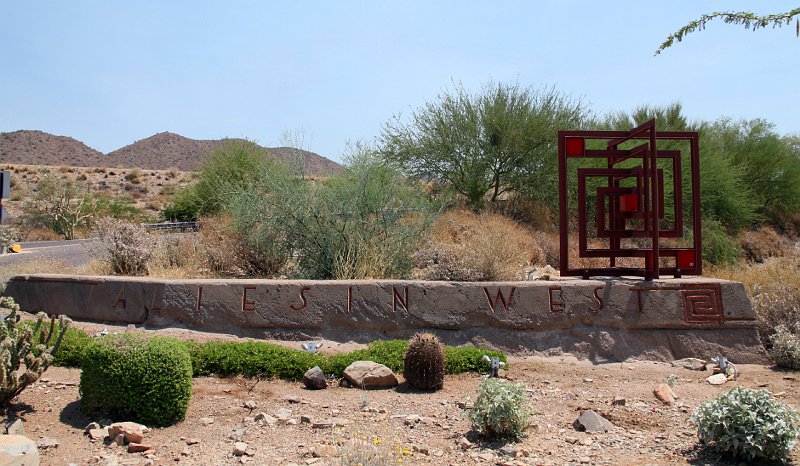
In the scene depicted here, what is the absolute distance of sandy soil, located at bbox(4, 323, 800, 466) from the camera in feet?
16.5

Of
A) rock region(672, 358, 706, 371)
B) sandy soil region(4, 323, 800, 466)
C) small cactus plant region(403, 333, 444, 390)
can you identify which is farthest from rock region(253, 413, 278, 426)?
rock region(672, 358, 706, 371)

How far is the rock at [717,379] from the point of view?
24.3 feet

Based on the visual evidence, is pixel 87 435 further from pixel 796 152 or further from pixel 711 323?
pixel 796 152

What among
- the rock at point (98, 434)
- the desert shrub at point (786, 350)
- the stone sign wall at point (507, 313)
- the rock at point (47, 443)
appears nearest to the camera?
the rock at point (47, 443)

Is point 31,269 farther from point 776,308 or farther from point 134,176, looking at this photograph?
point 134,176

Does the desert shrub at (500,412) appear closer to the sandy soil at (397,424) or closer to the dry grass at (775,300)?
the sandy soil at (397,424)

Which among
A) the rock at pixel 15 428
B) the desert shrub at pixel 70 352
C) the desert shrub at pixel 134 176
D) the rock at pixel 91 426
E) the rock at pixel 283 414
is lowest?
the rock at pixel 283 414

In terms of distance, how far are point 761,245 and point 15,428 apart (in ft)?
68.9

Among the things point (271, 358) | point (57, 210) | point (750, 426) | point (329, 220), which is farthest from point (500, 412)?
point (57, 210)

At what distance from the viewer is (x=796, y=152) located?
27766mm

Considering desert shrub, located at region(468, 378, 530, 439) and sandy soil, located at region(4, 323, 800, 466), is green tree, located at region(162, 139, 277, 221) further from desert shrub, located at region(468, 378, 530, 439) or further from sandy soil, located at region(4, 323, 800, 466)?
desert shrub, located at region(468, 378, 530, 439)

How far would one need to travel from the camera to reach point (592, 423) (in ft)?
19.0

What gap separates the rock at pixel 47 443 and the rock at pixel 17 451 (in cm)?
63

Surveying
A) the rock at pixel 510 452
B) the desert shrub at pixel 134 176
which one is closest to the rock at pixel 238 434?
the rock at pixel 510 452
